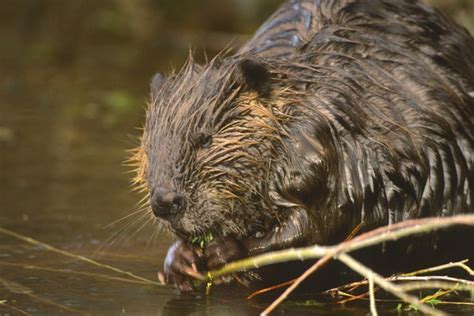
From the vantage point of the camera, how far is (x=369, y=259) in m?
4.77

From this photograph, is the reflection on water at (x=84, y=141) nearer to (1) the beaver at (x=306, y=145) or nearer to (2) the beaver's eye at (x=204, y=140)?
(1) the beaver at (x=306, y=145)

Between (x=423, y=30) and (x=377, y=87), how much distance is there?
48cm

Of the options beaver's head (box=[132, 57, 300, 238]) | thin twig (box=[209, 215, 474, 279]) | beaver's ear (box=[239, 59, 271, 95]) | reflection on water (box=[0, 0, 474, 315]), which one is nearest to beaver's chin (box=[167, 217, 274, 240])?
beaver's head (box=[132, 57, 300, 238])

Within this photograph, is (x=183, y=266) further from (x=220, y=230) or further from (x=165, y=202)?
(x=165, y=202)

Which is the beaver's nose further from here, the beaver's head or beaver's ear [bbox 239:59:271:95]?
beaver's ear [bbox 239:59:271:95]

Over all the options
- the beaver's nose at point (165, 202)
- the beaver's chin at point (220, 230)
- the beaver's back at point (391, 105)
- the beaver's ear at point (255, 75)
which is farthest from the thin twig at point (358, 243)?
the beaver's ear at point (255, 75)

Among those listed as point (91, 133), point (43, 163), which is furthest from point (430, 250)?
point (91, 133)

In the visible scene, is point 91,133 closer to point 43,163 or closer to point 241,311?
point 43,163

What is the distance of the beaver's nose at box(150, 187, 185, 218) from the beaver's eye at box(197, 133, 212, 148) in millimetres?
245

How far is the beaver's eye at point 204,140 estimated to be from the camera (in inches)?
171

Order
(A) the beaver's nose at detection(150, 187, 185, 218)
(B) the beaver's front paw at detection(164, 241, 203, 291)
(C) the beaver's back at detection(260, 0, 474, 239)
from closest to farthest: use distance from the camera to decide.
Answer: (A) the beaver's nose at detection(150, 187, 185, 218)
(B) the beaver's front paw at detection(164, 241, 203, 291)
(C) the beaver's back at detection(260, 0, 474, 239)

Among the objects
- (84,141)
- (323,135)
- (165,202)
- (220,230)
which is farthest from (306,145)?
(84,141)

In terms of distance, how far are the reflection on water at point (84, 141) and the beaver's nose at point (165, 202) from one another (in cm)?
34

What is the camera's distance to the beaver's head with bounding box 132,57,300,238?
4.25 metres
